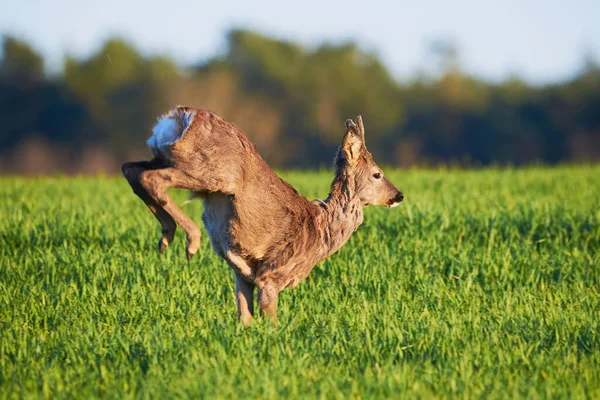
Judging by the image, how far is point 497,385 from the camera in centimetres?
524

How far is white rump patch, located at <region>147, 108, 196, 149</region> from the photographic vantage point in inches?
239

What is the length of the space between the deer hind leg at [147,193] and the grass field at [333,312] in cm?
69

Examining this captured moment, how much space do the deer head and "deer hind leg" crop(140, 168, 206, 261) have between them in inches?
53.3

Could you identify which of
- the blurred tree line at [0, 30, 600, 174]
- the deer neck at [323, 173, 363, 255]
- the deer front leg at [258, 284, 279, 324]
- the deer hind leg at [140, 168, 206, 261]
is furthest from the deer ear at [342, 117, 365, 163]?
the blurred tree line at [0, 30, 600, 174]

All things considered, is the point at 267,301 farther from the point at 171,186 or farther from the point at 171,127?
the point at 171,127

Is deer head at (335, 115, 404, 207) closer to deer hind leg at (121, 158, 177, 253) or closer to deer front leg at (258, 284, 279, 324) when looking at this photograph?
deer front leg at (258, 284, 279, 324)

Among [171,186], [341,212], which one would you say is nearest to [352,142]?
[341,212]

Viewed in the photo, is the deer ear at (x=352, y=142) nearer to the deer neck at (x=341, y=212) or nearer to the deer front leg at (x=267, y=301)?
the deer neck at (x=341, y=212)

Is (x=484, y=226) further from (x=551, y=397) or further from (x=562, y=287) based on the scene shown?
(x=551, y=397)

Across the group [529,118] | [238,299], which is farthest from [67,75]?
[238,299]

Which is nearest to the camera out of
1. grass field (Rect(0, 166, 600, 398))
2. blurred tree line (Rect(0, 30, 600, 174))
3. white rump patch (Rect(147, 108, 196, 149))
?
grass field (Rect(0, 166, 600, 398))

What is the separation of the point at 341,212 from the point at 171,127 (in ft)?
5.15

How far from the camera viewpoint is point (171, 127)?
20.0ft

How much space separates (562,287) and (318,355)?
337 cm
